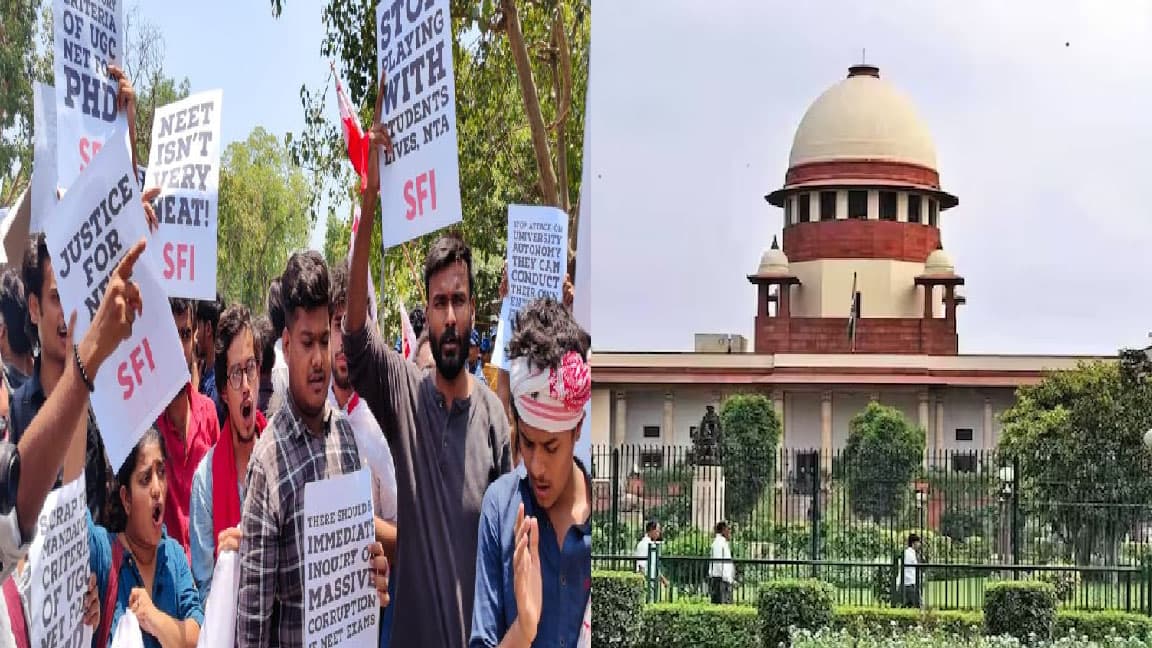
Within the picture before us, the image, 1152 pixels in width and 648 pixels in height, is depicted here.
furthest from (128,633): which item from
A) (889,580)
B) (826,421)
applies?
(826,421)

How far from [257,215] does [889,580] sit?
12124mm

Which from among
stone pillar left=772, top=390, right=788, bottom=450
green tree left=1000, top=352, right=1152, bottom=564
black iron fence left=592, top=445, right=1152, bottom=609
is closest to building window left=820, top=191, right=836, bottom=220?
stone pillar left=772, top=390, right=788, bottom=450

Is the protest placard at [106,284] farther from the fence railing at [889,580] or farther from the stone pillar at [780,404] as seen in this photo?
the stone pillar at [780,404]

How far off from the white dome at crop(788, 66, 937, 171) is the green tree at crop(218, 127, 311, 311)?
115ft

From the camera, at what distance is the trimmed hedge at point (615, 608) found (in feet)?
30.8

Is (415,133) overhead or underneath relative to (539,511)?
overhead

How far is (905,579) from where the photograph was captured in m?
12.9

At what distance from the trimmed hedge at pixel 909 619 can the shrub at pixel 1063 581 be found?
5.02ft

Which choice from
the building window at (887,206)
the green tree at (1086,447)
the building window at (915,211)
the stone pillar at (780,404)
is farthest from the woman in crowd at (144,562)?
the building window at (915,211)

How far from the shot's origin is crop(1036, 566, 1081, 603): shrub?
12.9 metres

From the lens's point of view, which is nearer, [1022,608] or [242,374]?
[242,374]

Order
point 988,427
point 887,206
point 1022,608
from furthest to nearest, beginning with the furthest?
point 887,206 → point 988,427 → point 1022,608

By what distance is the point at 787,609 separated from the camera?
10.1 metres

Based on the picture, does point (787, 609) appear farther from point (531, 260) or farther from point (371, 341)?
point (371, 341)
